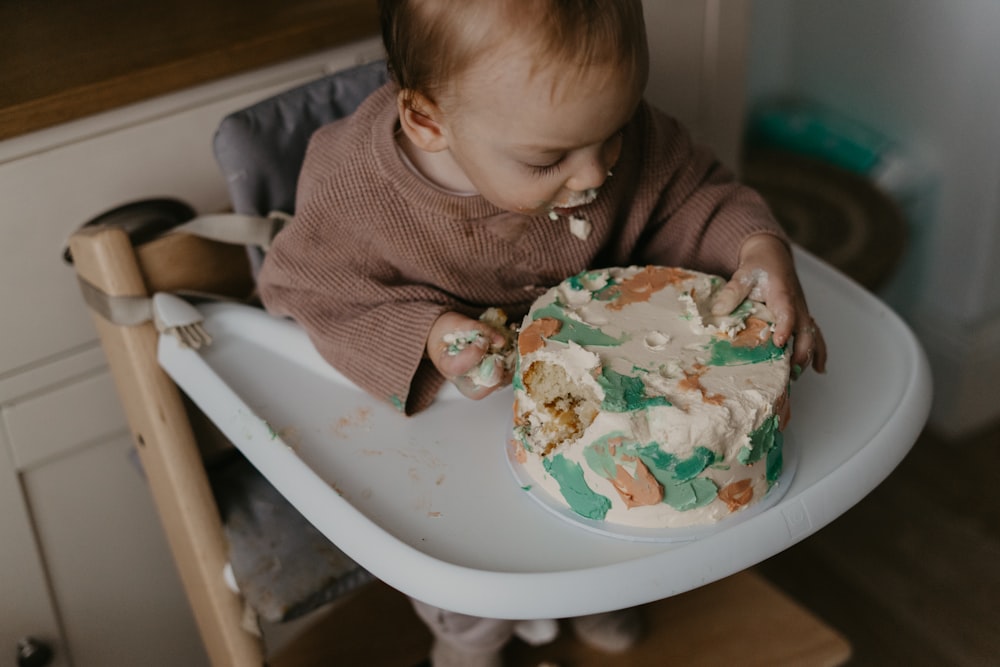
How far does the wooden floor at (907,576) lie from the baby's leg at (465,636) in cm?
11

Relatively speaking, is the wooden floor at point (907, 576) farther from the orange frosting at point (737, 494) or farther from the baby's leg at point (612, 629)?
the orange frosting at point (737, 494)

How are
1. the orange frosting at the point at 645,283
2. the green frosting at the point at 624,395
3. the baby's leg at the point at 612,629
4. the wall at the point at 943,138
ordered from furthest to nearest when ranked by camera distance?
the wall at the point at 943,138, the baby's leg at the point at 612,629, the orange frosting at the point at 645,283, the green frosting at the point at 624,395

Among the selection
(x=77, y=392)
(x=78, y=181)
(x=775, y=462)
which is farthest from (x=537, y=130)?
(x=77, y=392)

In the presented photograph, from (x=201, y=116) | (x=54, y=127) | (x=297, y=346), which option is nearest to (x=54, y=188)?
(x=54, y=127)

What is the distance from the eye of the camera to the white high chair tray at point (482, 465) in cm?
64

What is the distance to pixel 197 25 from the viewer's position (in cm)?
109

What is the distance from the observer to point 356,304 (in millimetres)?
831

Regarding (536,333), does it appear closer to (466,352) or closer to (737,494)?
(466,352)

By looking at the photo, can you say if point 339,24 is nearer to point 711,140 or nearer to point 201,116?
point 201,116

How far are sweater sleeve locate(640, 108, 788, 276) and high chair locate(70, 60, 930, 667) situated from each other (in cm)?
9

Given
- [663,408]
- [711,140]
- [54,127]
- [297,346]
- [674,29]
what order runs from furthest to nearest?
[711,140] < [674,29] < [54,127] < [297,346] < [663,408]

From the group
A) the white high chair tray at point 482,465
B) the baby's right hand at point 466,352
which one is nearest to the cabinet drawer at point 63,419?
the white high chair tray at point 482,465

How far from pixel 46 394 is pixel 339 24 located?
1.60ft

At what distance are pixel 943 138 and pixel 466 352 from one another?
117 cm
